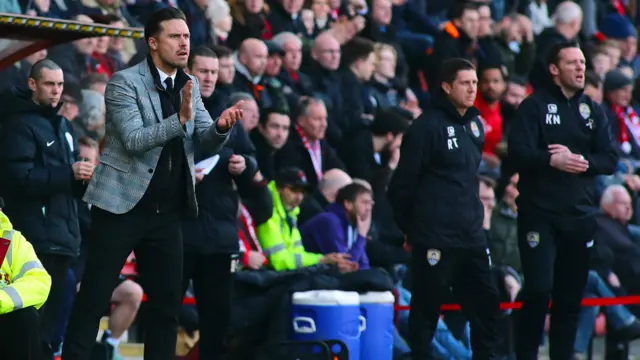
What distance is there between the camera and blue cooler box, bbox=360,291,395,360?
9.99m

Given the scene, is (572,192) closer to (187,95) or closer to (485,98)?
(187,95)

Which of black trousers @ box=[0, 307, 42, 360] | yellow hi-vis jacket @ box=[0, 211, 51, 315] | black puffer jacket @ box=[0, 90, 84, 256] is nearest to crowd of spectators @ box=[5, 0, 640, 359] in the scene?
black puffer jacket @ box=[0, 90, 84, 256]

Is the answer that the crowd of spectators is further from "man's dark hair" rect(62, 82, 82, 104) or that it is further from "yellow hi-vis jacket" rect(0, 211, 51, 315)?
"yellow hi-vis jacket" rect(0, 211, 51, 315)

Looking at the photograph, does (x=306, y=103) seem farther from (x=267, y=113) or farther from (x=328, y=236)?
(x=328, y=236)

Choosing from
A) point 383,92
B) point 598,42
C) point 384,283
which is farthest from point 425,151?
point 598,42

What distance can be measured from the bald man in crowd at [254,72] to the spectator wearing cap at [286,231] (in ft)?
4.77

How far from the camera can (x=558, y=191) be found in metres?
10.0

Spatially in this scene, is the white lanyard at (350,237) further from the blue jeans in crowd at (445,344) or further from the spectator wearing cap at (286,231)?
the blue jeans in crowd at (445,344)

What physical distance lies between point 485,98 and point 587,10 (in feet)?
16.7

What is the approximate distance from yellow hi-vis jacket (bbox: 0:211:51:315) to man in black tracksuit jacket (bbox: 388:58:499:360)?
3362 mm

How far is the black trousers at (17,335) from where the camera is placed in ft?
22.5

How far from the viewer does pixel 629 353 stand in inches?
523

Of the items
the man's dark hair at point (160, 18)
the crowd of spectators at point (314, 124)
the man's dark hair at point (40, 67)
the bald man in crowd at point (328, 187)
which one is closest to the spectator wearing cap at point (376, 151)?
the crowd of spectators at point (314, 124)

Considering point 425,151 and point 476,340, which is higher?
point 425,151
